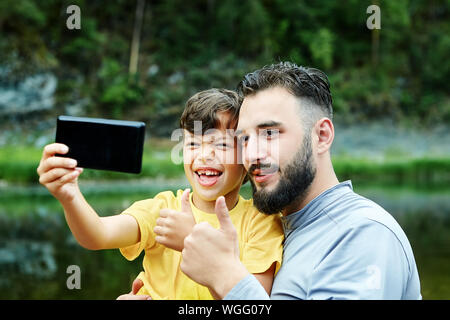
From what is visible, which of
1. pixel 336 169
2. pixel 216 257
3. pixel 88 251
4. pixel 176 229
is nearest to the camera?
A: pixel 216 257

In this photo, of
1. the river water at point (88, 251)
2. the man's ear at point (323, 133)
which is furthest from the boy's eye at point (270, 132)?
the river water at point (88, 251)

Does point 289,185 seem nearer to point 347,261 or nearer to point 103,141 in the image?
point 347,261

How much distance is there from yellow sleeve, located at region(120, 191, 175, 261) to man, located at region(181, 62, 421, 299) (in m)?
0.27

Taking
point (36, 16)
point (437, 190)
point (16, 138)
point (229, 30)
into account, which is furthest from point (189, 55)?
point (437, 190)

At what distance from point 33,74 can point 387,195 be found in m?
11.5

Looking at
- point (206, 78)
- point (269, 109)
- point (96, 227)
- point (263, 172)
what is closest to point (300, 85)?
point (269, 109)

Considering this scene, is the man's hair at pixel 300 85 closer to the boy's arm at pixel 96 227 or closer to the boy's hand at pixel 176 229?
the boy's hand at pixel 176 229

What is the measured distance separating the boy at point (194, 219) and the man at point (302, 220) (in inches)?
2.7

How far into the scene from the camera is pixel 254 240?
1.29 m

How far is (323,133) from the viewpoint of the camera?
1.33 m

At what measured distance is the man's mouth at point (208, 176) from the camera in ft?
4.50

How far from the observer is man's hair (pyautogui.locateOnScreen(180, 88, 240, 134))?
1.40 metres

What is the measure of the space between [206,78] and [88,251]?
8267 millimetres
